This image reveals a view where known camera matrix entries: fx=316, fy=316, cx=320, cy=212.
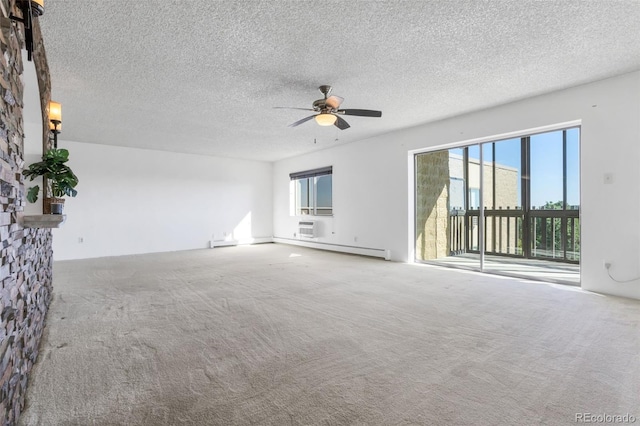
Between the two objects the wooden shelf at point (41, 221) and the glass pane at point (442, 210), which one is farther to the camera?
the glass pane at point (442, 210)

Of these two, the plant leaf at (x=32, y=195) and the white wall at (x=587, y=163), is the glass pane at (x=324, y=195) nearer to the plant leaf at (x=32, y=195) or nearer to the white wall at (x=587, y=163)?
the white wall at (x=587, y=163)

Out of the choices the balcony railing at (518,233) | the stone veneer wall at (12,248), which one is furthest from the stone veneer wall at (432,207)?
the stone veneer wall at (12,248)

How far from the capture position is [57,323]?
284cm

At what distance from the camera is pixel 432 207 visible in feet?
20.2

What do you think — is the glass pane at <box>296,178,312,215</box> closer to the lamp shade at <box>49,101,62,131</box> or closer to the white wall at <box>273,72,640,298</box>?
the white wall at <box>273,72,640,298</box>

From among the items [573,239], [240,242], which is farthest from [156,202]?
[573,239]

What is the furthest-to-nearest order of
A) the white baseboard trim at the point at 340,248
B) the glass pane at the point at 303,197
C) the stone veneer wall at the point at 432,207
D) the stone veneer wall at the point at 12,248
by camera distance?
the glass pane at the point at 303,197
the white baseboard trim at the point at 340,248
the stone veneer wall at the point at 432,207
the stone veneer wall at the point at 12,248

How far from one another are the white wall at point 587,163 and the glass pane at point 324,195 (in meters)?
1.42

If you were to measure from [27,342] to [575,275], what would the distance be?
6080 mm

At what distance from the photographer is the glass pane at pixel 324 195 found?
816cm

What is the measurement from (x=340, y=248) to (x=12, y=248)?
6494mm

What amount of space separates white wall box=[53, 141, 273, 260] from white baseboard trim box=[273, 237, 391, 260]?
996 millimetres

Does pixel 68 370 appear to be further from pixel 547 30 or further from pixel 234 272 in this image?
pixel 547 30

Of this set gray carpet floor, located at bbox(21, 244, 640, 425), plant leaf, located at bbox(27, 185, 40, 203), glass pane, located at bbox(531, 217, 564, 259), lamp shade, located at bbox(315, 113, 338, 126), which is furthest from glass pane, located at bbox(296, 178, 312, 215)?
plant leaf, located at bbox(27, 185, 40, 203)
